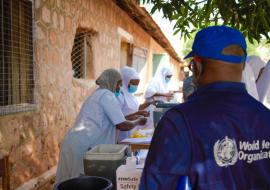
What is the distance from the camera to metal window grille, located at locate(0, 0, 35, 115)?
3.70 metres

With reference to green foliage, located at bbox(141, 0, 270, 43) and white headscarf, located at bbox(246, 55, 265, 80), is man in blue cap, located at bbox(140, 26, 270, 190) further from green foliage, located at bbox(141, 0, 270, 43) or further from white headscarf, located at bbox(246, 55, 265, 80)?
white headscarf, located at bbox(246, 55, 265, 80)

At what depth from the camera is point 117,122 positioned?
144 inches

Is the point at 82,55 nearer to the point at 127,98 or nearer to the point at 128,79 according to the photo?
the point at 128,79

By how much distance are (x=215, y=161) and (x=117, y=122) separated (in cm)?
223

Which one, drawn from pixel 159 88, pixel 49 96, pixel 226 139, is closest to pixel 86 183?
pixel 226 139

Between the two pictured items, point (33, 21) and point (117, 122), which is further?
point (33, 21)

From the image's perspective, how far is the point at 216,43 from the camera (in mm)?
1553

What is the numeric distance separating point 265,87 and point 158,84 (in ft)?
14.7

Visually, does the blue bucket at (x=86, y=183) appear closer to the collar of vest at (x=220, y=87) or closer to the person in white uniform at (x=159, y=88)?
the collar of vest at (x=220, y=87)

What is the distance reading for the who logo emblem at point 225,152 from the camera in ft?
4.80

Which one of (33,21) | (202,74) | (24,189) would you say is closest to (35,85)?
(33,21)

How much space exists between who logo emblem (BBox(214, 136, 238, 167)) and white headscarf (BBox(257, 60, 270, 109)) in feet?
5.93

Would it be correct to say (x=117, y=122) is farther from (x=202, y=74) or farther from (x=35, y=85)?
(x=202, y=74)

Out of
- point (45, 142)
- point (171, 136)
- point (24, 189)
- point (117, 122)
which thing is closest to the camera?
point (171, 136)
